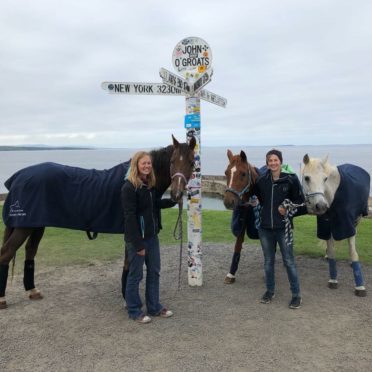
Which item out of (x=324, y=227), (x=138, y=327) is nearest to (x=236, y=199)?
(x=324, y=227)

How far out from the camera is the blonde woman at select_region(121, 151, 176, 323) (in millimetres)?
3912

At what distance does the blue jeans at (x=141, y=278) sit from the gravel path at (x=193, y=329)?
22 centimetres

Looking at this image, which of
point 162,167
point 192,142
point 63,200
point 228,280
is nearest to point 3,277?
point 63,200

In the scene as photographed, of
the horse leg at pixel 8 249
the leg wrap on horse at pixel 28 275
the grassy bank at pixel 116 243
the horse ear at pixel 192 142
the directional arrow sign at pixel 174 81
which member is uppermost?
the directional arrow sign at pixel 174 81

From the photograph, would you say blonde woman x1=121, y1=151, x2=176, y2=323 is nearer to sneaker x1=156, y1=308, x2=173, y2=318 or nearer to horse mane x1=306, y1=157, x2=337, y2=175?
sneaker x1=156, y1=308, x2=173, y2=318

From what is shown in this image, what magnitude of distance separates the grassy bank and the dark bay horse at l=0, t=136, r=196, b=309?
80.8 inches

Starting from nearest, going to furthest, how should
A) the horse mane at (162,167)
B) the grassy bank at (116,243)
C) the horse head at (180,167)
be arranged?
the horse head at (180,167)
the horse mane at (162,167)
the grassy bank at (116,243)

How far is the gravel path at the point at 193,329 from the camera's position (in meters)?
3.32

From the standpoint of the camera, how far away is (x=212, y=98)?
546cm

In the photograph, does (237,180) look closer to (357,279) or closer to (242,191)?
(242,191)

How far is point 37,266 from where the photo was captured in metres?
6.36

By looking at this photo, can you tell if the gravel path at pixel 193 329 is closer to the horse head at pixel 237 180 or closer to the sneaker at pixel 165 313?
the sneaker at pixel 165 313

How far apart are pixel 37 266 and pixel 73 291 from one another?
5.01 feet

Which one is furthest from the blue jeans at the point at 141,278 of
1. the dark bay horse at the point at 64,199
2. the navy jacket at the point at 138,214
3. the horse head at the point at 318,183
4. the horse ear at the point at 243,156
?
the horse head at the point at 318,183
